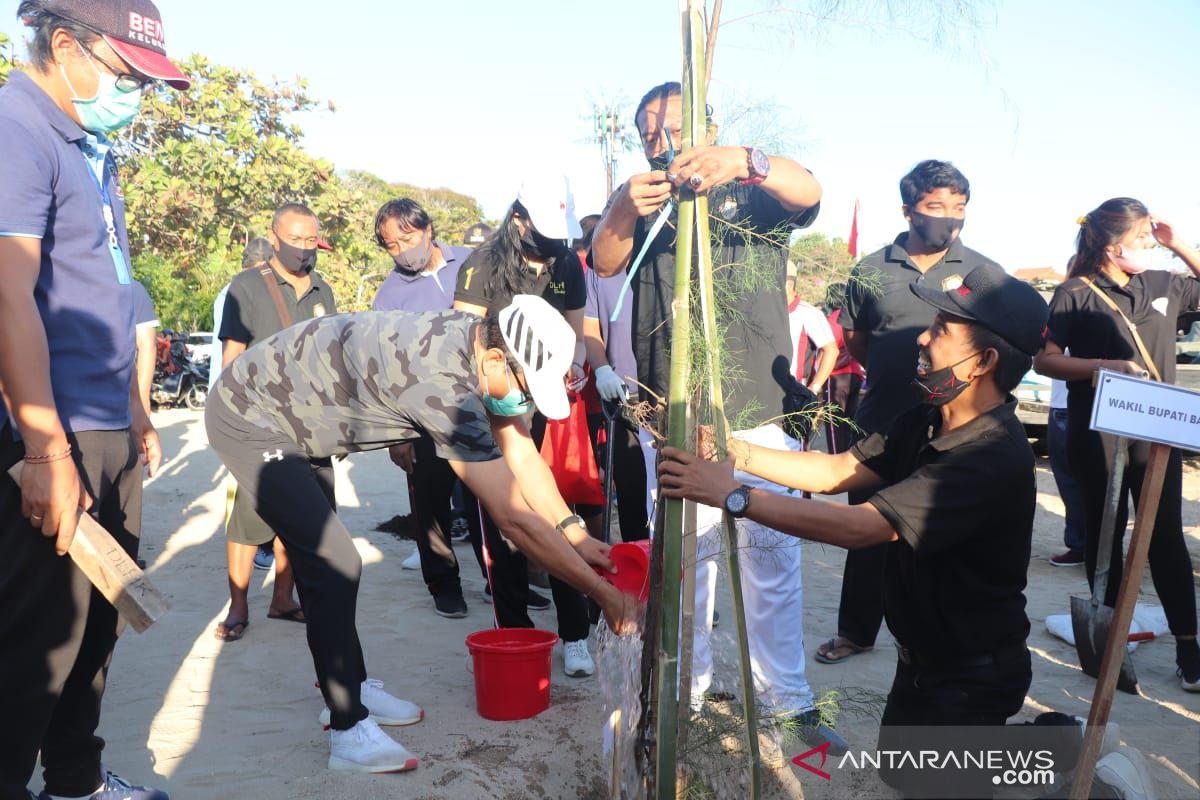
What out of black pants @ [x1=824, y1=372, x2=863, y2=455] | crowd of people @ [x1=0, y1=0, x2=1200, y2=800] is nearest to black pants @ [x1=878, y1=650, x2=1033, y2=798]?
crowd of people @ [x1=0, y1=0, x2=1200, y2=800]

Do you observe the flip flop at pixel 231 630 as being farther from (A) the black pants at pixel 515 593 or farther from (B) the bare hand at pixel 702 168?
(B) the bare hand at pixel 702 168

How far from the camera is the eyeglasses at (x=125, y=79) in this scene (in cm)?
242

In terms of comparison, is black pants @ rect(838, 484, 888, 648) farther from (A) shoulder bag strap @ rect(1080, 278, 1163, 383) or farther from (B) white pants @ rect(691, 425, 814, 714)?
(A) shoulder bag strap @ rect(1080, 278, 1163, 383)

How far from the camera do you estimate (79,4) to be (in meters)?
2.32

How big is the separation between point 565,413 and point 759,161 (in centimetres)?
92

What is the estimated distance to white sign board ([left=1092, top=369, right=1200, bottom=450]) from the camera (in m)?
2.27

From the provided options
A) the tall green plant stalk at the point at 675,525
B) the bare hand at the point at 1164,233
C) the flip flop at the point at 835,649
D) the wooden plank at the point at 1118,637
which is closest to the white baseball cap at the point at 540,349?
the tall green plant stalk at the point at 675,525

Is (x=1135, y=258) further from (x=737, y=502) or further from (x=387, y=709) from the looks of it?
(x=387, y=709)

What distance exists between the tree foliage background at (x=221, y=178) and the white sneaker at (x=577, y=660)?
1186 cm

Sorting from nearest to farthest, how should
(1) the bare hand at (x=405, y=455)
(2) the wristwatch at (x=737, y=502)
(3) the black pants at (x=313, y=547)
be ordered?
1. (2) the wristwatch at (x=737, y=502)
2. (3) the black pants at (x=313, y=547)
3. (1) the bare hand at (x=405, y=455)

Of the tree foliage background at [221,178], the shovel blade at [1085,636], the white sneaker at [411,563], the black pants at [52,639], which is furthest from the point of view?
the tree foliage background at [221,178]

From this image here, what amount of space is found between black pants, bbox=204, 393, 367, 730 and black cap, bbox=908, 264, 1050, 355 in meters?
2.01

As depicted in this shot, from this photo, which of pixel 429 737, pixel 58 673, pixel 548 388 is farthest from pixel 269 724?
pixel 548 388

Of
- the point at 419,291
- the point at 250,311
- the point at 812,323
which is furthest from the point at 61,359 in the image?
the point at 812,323
